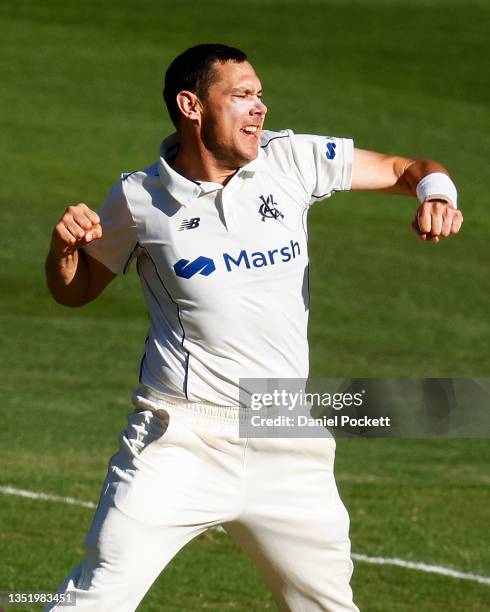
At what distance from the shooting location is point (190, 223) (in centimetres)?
596

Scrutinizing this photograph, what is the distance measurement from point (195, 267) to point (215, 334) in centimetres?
27

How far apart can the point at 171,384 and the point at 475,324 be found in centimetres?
1295

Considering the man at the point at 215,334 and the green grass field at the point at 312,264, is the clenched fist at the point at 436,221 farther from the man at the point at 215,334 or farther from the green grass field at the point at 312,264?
the green grass field at the point at 312,264

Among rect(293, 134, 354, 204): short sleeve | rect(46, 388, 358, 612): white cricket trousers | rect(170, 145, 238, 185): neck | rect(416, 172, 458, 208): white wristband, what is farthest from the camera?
rect(293, 134, 354, 204): short sleeve

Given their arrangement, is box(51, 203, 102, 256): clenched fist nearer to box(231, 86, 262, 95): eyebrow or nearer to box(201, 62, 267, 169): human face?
box(201, 62, 267, 169): human face

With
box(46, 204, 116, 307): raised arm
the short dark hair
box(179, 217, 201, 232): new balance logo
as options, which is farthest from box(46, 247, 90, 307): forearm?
the short dark hair

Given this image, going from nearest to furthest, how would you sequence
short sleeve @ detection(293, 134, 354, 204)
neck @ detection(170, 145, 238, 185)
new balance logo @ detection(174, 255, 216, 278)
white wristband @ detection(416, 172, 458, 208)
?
new balance logo @ detection(174, 255, 216, 278) < white wristband @ detection(416, 172, 458, 208) < neck @ detection(170, 145, 238, 185) < short sleeve @ detection(293, 134, 354, 204)

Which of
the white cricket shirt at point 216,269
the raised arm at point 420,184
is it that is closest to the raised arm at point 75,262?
the white cricket shirt at point 216,269

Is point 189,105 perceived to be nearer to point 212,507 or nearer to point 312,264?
point 212,507

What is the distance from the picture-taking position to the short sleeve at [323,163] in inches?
245

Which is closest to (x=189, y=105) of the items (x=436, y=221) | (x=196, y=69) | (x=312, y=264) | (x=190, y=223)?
(x=196, y=69)

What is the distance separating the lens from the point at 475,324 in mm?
18484

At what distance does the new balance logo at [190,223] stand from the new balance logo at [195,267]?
0.45 ft

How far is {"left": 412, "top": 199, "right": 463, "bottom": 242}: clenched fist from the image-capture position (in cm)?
581
